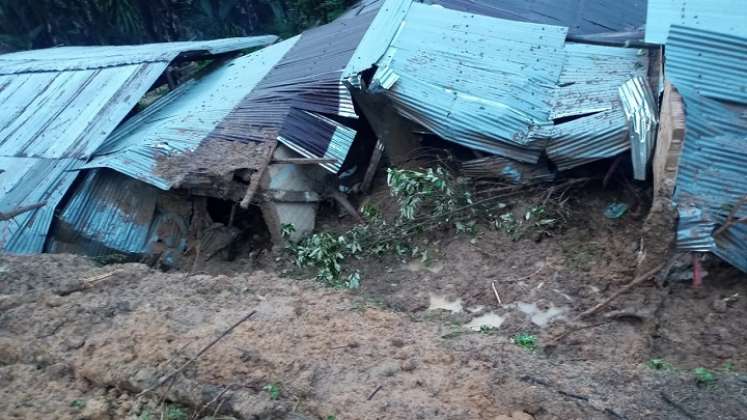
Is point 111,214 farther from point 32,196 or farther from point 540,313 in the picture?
point 540,313

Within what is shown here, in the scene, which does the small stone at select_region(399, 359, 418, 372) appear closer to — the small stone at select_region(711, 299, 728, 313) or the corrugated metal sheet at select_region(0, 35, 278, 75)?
the small stone at select_region(711, 299, 728, 313)

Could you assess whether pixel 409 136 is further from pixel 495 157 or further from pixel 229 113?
pixel 229 113

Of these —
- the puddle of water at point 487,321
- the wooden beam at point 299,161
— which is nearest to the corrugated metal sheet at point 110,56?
the wooden beam at point 299,161

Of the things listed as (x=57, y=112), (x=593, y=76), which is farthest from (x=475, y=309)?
(x=57, y=112)

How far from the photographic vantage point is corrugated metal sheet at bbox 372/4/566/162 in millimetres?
7031

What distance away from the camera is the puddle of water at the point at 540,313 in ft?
18.0

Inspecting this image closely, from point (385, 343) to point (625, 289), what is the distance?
2.13 meters

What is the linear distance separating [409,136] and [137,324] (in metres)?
4.40

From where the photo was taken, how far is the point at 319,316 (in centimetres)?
488

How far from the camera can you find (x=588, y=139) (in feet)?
21.1

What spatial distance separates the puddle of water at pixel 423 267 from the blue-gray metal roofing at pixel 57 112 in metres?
4.46

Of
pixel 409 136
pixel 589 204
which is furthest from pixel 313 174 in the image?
pixel 589 204

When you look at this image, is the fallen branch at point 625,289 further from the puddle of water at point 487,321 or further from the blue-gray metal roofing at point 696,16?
the blue-gray metal roofing at point 696,16

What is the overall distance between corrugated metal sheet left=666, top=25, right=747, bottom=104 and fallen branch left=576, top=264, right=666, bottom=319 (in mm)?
1563
